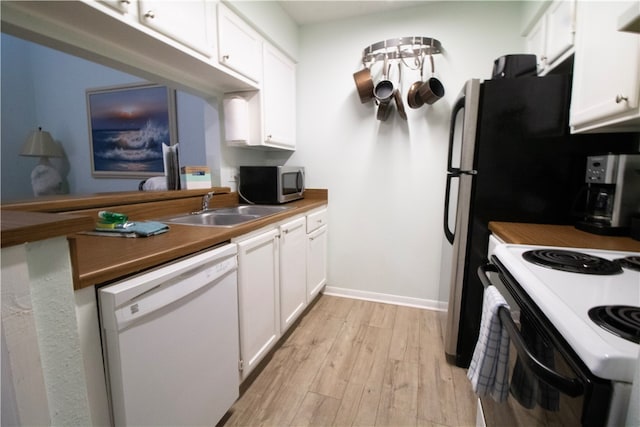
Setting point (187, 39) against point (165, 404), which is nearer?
point (165, 404)

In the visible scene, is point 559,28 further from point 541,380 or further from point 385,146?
point 541,380

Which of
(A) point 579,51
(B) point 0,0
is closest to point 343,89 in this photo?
(A) point 579,51

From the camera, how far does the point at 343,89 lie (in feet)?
8.20

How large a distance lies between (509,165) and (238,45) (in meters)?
1.74

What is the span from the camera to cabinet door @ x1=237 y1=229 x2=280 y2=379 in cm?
139

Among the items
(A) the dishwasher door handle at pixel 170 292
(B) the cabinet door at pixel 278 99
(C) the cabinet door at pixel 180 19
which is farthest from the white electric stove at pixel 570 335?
(B) the cabinet door at pixel 278 99

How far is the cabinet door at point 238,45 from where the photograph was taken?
1.62m

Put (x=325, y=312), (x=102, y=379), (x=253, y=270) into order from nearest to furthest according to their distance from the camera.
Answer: (x=102, y=379), (x=253, y=270), (x=325, y=312)

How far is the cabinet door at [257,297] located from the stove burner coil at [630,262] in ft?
4.65

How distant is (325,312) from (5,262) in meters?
2.15

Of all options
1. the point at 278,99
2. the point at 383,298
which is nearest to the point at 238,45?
the point at 278,99

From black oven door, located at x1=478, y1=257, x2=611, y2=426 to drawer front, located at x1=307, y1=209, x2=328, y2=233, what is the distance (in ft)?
4.78

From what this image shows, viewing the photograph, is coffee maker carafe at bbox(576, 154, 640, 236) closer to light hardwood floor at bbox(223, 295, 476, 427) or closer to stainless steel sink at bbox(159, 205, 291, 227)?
light hardwood floor at bbox(223, 295, 476, 427)

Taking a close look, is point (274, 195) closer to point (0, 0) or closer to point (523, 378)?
point (0, 0)
